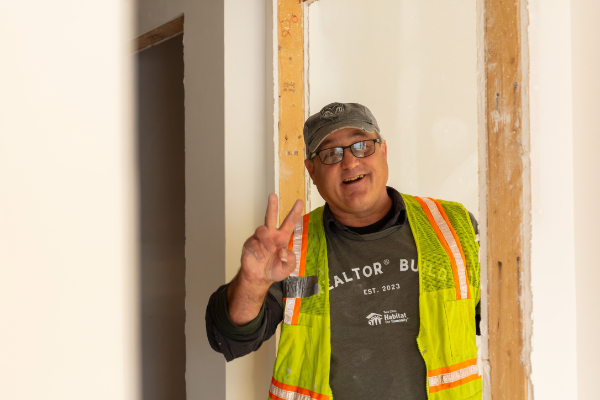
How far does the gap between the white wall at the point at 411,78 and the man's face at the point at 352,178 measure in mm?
557

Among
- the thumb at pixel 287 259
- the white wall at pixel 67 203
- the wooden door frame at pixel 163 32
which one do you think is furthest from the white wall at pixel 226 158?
the white wall at pixel 67 203

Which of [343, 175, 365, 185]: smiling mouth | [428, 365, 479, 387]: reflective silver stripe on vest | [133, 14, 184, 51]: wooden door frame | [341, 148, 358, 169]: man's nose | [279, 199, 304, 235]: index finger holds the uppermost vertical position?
[133, 14, 184, 51]: wooden door frame

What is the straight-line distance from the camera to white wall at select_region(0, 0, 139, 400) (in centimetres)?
19

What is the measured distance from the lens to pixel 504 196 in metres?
0.61

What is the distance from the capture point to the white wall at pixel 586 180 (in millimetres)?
541

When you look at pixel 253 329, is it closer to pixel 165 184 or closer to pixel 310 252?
pixel 310 252

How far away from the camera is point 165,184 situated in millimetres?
3379

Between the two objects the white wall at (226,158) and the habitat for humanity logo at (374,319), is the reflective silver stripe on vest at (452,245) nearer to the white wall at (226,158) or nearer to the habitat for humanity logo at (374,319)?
the habitat for humanity logo at (374,319)

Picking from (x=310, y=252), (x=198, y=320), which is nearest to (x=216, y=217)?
(x=198, y=320)

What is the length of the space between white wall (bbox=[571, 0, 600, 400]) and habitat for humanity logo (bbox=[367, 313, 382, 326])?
71cm

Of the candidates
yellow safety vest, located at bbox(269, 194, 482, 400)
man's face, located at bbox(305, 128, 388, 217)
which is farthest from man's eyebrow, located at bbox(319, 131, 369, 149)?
yellow safety vest, located at bbox(269, 194, 482, 400)

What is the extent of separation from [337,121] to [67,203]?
4.05 ft

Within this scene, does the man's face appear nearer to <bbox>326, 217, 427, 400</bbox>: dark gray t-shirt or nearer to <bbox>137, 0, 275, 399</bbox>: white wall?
<bbox>326, 217, 427, 400</bbox>: dark gray t-shirt

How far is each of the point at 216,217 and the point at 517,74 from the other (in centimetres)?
150
